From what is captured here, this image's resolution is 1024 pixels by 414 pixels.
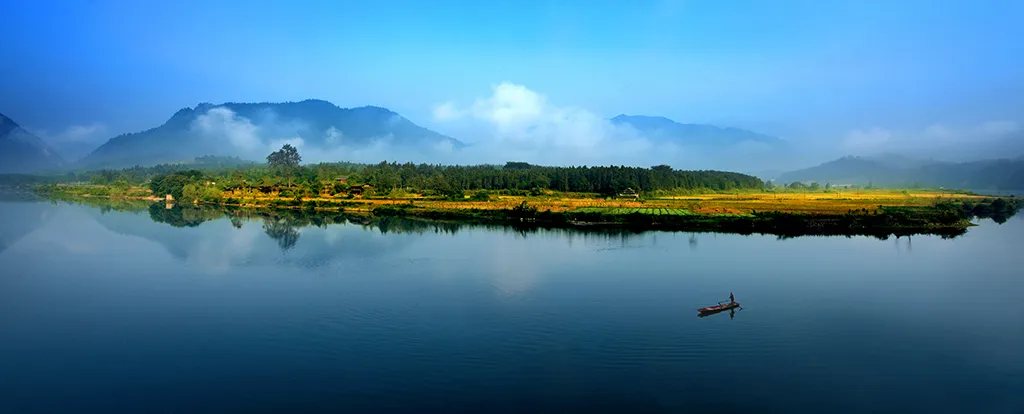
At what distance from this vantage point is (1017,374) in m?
12.4

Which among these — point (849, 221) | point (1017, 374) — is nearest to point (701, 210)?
point (849, 221)

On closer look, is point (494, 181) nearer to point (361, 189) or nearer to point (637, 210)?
point (361, 189)

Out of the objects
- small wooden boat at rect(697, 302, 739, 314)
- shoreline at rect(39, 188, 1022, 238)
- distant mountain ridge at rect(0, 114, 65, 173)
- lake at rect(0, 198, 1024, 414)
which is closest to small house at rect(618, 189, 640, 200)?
shoreline at rect(39, 188, 1022, 238)

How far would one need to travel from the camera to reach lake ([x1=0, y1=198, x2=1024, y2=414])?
10828 millimetres

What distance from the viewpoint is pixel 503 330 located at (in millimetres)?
14312

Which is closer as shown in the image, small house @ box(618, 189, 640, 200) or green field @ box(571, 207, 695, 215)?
green field @ box(571, 207, 695, 215)

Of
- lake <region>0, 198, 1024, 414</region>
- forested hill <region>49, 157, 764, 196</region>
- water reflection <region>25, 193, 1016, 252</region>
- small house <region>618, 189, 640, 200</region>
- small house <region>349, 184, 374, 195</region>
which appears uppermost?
forested hill <region>49, 157, 764, 196</region>

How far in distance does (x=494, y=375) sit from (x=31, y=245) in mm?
25481

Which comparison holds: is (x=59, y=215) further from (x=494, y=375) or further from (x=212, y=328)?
(x=494, y=375)

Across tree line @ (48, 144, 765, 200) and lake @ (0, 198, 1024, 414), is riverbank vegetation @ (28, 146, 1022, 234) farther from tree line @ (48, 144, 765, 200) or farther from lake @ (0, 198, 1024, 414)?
lake @ (0, 198, 1024, 414)

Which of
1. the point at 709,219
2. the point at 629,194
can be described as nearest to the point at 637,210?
the point at 709,219

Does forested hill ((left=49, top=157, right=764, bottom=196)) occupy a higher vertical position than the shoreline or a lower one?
higher

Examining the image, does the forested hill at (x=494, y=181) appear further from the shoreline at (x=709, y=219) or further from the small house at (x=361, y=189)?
the shoreline at (x=709, y=219)

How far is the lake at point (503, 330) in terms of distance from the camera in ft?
35.5
